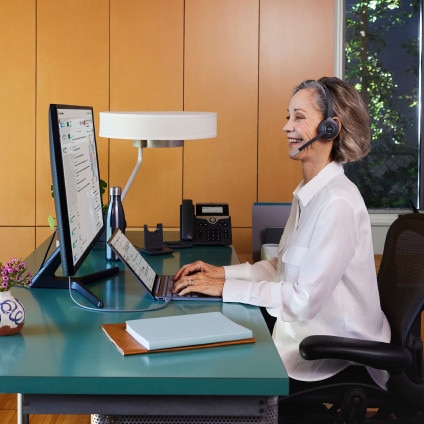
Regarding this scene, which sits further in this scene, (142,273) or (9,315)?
(142,273)

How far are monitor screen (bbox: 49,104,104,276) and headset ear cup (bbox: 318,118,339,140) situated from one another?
780 millimetres

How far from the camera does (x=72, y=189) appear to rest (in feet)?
8.14

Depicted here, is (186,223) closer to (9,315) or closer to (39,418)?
(39,418)

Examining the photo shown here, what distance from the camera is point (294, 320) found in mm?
2494

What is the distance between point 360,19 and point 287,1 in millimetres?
964

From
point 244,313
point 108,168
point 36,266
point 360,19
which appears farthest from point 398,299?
point 360,19

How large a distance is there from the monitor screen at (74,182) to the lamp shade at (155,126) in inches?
16.5

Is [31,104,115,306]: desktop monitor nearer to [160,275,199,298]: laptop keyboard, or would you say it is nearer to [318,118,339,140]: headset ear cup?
[160,275,199,298]: laptop keyboard

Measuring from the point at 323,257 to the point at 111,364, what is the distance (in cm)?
80

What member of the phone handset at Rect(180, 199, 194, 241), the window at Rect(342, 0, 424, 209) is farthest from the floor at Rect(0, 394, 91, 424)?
the window at Rect(342, 0, 424, 209)

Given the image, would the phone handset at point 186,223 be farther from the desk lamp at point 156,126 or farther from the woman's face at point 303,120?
the woman's face at point 303,120

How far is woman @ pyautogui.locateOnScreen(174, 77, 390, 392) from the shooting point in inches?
96.6

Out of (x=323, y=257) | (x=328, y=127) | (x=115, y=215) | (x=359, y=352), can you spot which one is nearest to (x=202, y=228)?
(x=115, y=215)

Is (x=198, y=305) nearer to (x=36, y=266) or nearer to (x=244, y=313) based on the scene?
(x=244, y=313)
